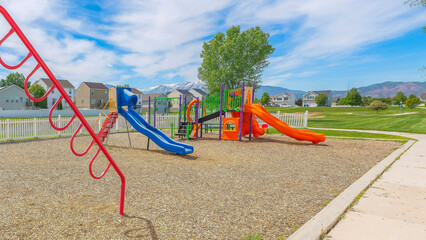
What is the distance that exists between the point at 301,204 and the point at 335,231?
3.32 feet

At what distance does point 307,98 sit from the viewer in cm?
12825

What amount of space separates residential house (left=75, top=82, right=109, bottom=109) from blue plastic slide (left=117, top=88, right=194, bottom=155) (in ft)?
184

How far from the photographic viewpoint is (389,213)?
353cm

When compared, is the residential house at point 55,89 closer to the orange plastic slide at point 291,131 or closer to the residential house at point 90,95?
the residential house at point 90,95

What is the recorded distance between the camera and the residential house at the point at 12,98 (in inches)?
1740

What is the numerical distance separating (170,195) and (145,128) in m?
5.35

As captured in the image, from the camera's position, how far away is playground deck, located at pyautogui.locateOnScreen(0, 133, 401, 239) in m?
3.12

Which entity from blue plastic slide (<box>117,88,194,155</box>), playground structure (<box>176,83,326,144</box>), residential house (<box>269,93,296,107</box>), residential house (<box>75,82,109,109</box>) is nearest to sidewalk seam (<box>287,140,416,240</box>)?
blue plastic slide (<box>117,88,194,155</box>)

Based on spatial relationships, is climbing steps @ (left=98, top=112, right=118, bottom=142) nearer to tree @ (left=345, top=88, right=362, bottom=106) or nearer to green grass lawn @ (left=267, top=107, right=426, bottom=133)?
green grass lawn @ (left=267, top=107, right=426, bottom=133)

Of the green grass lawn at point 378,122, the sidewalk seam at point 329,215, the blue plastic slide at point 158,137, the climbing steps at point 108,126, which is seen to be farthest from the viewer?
the green grass lawn at point 378,122

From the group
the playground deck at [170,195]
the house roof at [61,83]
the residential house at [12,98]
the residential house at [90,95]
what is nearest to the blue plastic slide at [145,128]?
the playground deck at [170,195]

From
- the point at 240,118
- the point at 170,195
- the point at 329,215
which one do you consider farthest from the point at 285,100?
the point at 329,215

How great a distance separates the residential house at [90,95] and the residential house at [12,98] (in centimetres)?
1337

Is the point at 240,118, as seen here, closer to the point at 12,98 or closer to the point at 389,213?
the point at 389,213
